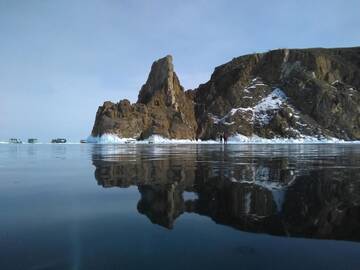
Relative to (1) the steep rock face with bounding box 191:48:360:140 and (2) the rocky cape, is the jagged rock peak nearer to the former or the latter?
(2) the rocky cape

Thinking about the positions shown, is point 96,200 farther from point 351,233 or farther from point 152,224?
point 351,233

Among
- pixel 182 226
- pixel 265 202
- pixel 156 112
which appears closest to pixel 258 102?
pixel 156 112

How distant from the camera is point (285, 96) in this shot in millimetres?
147750

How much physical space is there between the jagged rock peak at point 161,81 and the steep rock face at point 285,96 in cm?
2021

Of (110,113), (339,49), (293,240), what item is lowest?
(293,240)

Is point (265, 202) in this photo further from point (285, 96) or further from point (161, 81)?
point (285, 96)

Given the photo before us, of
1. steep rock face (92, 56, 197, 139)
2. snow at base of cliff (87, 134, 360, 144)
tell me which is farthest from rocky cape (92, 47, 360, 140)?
snow at base of cliff (87, 134, 360, 144)

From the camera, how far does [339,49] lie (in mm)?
169125

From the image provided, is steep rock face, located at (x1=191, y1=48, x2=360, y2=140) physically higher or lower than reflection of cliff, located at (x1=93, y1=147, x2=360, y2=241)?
higher

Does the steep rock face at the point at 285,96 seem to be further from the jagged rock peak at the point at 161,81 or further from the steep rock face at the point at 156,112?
the jagged rock peak at the point at 161,81

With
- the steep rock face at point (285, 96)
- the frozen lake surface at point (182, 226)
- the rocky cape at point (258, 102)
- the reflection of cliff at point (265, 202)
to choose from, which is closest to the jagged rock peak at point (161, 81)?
the rocky cape at point (258, 102)

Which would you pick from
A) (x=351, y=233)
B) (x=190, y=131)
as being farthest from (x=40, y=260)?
(x=190, y=131)

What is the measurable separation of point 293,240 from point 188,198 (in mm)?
3261

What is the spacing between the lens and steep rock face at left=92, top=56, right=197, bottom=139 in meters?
127
